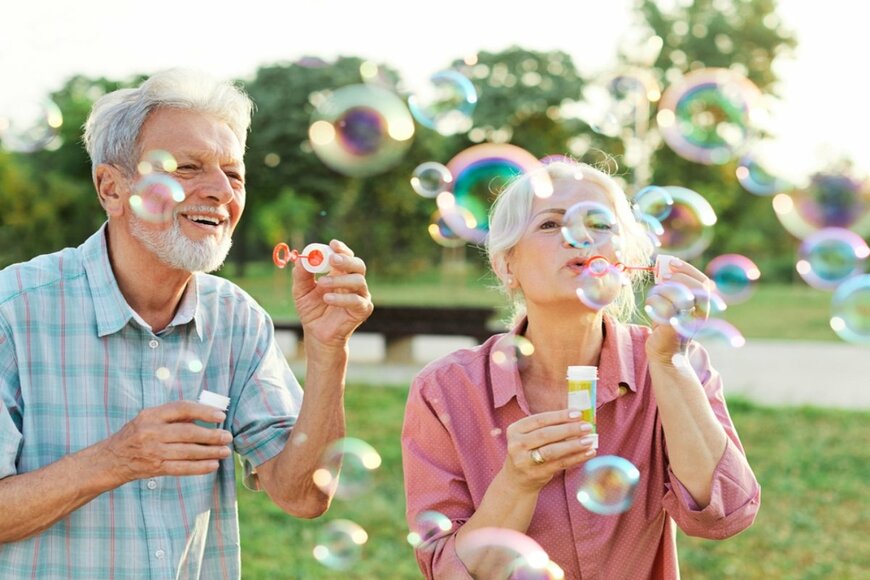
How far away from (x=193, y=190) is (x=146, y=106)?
0.21m

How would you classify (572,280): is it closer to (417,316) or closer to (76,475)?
(76,475)

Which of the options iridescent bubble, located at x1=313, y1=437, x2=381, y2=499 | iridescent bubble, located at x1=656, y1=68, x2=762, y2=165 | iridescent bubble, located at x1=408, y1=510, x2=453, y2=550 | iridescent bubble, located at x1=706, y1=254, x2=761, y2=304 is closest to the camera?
iridescent bubble, located at x1=408, y1=510, x2=453, y2=550

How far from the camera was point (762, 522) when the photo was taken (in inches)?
185

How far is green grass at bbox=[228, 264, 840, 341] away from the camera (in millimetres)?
15305

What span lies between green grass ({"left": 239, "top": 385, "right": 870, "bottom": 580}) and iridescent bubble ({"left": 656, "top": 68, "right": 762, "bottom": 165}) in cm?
175

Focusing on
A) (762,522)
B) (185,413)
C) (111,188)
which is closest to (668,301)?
(185,413)

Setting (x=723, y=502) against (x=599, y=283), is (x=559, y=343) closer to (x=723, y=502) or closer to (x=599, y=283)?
(x=599, y=283)

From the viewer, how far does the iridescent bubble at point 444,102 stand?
11.0 feet

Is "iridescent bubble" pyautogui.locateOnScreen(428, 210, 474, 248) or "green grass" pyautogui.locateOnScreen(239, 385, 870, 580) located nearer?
"iridescent bubble" pyautogui.locateOnScreen(428, 210, 474, 248)

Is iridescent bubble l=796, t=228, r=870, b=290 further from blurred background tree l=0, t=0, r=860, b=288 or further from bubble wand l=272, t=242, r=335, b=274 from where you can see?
blurred background tree l=0, t=0, r=860, b=288

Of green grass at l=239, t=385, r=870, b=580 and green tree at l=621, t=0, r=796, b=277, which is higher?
green tree at l=621, t=0, r=796, b=277

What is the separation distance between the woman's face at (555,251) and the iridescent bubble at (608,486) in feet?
1.09

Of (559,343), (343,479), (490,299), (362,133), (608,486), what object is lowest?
(490,299)

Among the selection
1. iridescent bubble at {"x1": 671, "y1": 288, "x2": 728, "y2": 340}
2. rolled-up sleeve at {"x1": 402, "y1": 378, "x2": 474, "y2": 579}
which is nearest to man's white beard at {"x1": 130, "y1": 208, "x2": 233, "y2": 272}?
rolled-up sleeve at {"x1": 402, "y1": 378, "x2": 474, "y2": 579}
